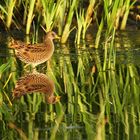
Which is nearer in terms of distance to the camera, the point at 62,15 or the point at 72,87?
the point at 72,87

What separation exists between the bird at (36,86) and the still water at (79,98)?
7 centimetres

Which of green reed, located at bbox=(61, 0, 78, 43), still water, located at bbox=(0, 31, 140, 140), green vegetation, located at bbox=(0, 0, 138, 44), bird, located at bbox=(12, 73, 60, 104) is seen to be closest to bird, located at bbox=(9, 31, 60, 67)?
still water, located at bbox=(0, 31, 140, 140)

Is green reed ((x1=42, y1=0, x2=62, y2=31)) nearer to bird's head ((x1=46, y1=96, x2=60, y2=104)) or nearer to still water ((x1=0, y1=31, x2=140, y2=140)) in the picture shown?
still water ((x1=0, y1=31, x2=140, y2=140))

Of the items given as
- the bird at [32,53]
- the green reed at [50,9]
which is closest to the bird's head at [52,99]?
the bird at [32,53]

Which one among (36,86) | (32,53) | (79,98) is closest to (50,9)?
(32,53)

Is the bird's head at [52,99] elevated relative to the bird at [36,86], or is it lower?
lower

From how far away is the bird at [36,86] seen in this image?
887cm

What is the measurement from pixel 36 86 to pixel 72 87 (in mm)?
485

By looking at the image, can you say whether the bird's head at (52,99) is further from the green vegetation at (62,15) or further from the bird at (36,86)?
the green vegetation at (62,15)

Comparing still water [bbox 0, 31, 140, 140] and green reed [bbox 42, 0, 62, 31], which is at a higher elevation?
green reed [bbox 42, 0, 62, 31]

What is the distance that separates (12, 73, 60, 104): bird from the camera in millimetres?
8871

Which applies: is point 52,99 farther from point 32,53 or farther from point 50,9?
point 50,9

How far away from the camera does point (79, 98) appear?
29.1 feet

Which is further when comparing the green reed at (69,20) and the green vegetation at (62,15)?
the green reed at (69,20)
